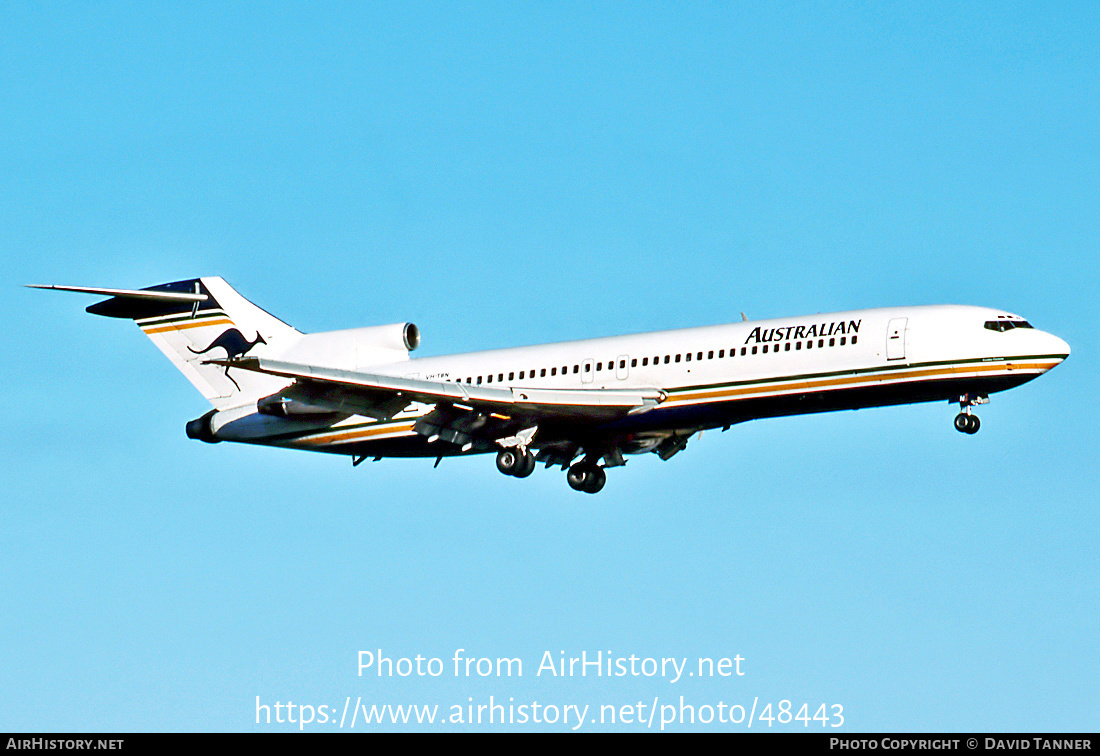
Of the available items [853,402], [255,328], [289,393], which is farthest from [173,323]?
[853,402]

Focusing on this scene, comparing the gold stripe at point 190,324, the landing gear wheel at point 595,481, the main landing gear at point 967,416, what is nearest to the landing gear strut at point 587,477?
the landing gear wheel at point 595,481

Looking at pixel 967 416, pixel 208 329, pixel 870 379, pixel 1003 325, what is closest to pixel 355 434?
pixel 208 329

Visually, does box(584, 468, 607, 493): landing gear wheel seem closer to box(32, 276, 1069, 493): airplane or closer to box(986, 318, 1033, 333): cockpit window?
box(32, 276, 1069, 493): airplane

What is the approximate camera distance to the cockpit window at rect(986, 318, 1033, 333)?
36.9 meters

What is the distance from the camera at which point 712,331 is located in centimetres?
3881

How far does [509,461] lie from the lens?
4044 cm

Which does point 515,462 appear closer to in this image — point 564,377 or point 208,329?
point 564,377

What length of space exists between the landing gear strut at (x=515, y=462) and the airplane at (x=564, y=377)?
42 millimetres

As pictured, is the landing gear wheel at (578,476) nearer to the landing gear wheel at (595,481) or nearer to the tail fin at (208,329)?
the landing gear wheel at (595,481)

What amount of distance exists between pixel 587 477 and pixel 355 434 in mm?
6456
